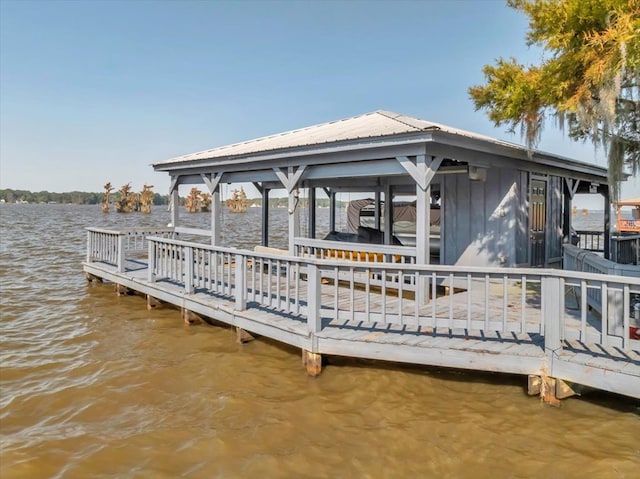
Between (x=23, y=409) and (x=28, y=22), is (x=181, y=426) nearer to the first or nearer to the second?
(x=23, y=409)

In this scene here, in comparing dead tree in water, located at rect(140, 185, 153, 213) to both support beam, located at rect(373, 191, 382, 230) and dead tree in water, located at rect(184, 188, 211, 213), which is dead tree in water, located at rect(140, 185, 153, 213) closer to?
dead tree in water, located at rect(184, 188, 211, 213)

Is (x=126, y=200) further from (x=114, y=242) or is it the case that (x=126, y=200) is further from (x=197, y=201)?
(x=114, y=242)

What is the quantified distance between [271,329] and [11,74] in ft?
47.4

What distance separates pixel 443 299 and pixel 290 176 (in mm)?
3816

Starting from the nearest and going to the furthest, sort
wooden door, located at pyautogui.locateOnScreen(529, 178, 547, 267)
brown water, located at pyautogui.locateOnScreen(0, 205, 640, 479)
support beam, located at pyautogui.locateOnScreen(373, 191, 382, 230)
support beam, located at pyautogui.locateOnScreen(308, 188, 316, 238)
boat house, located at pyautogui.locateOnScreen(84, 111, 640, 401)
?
1. brown water, located at pyautogui.locateOnScreen(0, 205, 640, 479)
2. boat house, located at pyautogui.locateOnScreen(84, 111, 640, 401)
3. wooden door, located at pyautogui.locateOnScreen(529, 178, 547, 267)
4. support beam, located at pyautogui.locateOnScreen(373, 191, 382, 230)
5. support beam, located at pyautogui.locateOnScreen(308, 188, 316, 238)

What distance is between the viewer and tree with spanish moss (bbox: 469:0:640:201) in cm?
481

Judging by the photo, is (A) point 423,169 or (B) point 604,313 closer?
(B) point 604,313

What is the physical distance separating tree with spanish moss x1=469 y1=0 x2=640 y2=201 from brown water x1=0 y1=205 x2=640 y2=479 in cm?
366

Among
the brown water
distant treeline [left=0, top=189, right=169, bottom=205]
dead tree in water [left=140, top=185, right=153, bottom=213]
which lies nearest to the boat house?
the brown water

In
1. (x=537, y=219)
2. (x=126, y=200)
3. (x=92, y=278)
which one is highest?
(x=126, y=200)

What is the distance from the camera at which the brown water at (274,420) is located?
3256 mm

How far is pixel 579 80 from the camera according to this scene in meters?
5.38

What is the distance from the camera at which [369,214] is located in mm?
16609

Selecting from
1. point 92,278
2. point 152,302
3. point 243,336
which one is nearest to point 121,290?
point 152,302
